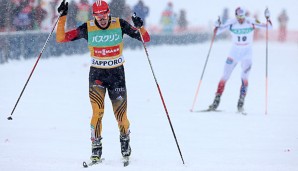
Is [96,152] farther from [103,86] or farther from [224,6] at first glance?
[224,6]

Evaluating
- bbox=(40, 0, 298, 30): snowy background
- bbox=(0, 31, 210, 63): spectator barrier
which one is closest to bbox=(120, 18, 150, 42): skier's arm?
bbox=(0, 31, 210, 63): spectator barrier

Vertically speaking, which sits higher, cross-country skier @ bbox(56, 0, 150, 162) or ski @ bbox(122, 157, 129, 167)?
cross-country skier @ bbox(56, 0, 150, 162)

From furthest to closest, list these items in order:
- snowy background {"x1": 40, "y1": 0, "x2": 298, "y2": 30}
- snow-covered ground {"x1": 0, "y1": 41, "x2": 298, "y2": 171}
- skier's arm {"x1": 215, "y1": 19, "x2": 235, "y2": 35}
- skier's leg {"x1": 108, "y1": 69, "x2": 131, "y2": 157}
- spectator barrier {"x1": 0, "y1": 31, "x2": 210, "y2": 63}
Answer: snowy background {"x1": 40, "y1": 0, "x2": 298, "y2": 30} → spectator barrier {"x1": 0, "y1": 31, "x2": 210, "y2": 63} → skier's arm {"x1": 215, "y1": 19, "x2": 235, "y2": 35} → snow-covered ground {"x1": 0, "y1": 41, "x2": 298, "y2": 171} → skier's leg {"x1": 108, "y1": 69, "x2": 131, "y2": 157}

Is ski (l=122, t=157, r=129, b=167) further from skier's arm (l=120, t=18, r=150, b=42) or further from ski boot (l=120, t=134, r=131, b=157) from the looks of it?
skier's arm (l=120, t=18, r=150, b=42)

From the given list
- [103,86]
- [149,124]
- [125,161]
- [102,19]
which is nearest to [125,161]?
[125,161]

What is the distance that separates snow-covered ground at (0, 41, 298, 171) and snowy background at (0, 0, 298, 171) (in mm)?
14

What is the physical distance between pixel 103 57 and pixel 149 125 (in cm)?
343

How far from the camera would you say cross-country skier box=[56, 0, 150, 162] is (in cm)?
678

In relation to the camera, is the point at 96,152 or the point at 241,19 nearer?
the point at 96,152

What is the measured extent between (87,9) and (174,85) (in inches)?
270

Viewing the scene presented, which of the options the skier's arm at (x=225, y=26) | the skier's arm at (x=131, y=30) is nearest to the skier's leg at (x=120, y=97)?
the skier's arm at (x=131, y=30)

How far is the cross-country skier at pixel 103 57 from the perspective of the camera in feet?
22.2

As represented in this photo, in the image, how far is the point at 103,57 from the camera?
683 cm

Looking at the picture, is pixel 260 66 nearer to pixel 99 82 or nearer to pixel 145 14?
pixel 145 14
